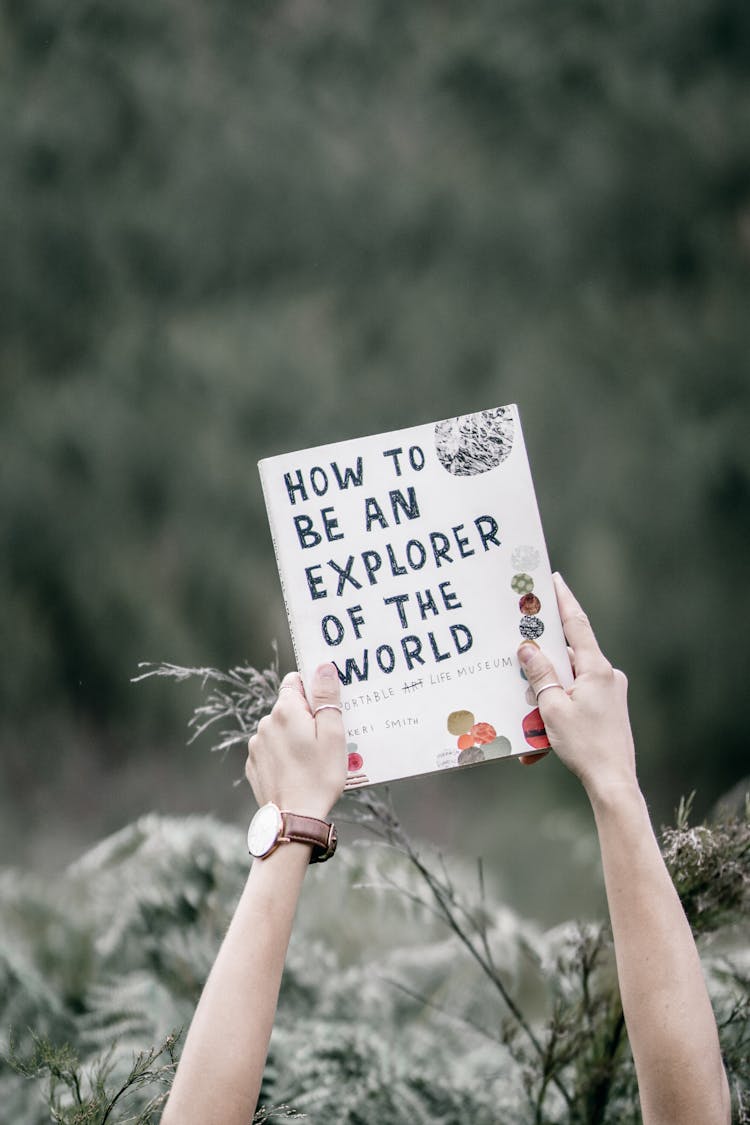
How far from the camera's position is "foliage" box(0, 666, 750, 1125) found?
51.6 inches

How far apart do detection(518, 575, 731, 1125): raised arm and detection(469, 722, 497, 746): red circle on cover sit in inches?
4.6

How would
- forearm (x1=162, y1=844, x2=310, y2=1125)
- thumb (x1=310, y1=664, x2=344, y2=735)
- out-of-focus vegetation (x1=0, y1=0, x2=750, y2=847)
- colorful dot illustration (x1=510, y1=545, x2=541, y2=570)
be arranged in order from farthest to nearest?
1. out-of-focus vegetation (x1=0, y1=0, x2=750, y2=847)
2. colorful dot illustration (x1=510, y1=545, x2=541, y2=570)
3. thumb (x1=310, y1=664, x2=344, y2=735)
4. forearm (x1=162, y1=844, x2=310, y2=1125)

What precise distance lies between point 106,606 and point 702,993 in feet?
4.50

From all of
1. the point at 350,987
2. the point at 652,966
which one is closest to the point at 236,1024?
the point at 652,966

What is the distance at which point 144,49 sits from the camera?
1.80 m

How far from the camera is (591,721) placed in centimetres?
75

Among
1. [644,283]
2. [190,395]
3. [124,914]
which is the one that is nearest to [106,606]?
[190,395]

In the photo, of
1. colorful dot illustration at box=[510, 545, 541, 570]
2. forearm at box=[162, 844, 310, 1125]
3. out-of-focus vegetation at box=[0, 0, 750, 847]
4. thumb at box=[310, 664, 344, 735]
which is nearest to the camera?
forearm at box=[162, 844, 310, 1125]

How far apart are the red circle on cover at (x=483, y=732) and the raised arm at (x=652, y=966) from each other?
12 centimetres

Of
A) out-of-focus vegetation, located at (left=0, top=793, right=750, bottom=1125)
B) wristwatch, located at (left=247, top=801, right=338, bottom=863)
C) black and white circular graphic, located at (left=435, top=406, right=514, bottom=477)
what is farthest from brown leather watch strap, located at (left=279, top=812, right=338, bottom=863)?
out-of-focus vegetation, located at (left=0, top=793, right=750, bottom=1125)

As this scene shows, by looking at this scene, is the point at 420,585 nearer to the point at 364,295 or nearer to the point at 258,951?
the point at 258,951

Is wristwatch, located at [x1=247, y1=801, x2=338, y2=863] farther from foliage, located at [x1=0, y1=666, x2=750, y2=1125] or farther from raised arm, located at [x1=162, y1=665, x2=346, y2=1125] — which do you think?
foliage, located at [x1=0, y1=666, x2=750, y2=1125]

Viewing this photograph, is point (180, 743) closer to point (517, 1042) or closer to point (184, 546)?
point (184, 546)

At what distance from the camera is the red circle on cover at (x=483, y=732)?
0.84 metres
